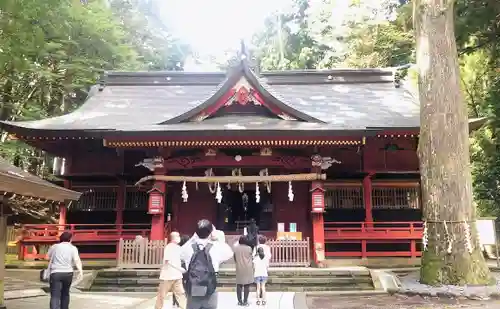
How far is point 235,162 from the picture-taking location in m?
13.7

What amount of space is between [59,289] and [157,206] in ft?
20.2

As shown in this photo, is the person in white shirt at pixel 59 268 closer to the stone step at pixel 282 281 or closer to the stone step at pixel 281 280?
the stone step at pixel 281 280

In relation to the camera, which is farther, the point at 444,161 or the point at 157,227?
the point at 157,227

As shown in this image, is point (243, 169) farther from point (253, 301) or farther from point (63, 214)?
point (63, 214)

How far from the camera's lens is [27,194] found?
269 inches

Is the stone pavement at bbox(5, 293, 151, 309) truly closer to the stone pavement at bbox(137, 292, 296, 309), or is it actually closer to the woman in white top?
the stone pavement at bbox(137, 292, 296, 309)

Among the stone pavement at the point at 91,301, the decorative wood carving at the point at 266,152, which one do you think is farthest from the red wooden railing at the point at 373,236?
the stone pavement at the point at 91,301

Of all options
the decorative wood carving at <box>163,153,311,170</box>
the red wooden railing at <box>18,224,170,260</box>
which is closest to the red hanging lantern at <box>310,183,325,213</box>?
the decorative wood carving at <box>163,153,311,170</box>

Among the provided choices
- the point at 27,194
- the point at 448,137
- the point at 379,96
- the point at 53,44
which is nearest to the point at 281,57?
the point at 379,96

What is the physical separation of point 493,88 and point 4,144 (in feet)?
63.8

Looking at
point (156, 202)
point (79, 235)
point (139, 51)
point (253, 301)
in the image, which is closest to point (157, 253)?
point (156, 202)

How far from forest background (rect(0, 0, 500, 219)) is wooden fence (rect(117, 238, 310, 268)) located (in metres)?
3.48

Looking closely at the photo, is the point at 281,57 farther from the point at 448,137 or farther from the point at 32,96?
the point at 448,137

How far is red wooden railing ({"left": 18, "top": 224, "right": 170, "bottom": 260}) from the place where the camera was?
1421 centimetres
